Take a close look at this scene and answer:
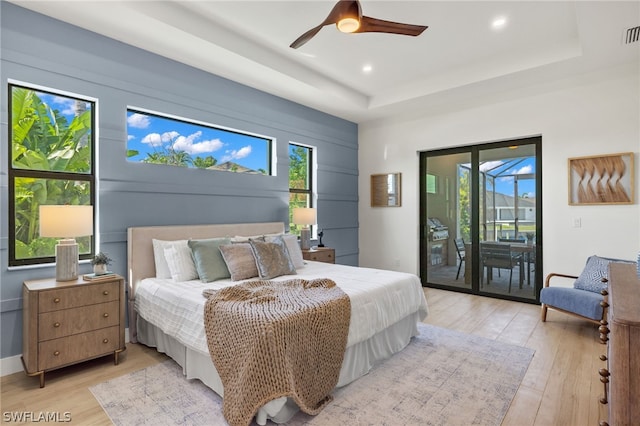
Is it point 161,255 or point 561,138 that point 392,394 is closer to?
point 161,255

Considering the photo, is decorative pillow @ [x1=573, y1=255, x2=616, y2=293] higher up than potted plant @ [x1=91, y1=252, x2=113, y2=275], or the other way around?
potted plant @ [x1=91, y1=252, x2=113, y2=275]

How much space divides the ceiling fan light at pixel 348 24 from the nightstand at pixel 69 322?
2.64 meters

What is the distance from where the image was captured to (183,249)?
320cm

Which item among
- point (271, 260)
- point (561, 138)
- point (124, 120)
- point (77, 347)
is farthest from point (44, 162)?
point (561, 138)

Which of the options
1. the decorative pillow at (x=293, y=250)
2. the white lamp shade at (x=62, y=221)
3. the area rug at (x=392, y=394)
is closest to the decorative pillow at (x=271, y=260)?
the decorative pillow at (x=293, y=250)

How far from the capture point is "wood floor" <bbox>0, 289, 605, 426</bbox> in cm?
207

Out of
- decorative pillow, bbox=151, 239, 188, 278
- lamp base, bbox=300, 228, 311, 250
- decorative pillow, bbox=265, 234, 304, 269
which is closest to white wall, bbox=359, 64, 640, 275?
lamp base, bbox=300, 228, 311, 250

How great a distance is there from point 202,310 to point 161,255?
118 centimetres

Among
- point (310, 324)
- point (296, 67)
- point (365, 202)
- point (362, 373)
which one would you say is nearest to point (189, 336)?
point (310, 324)

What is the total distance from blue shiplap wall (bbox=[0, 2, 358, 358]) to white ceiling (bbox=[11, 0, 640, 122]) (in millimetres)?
156

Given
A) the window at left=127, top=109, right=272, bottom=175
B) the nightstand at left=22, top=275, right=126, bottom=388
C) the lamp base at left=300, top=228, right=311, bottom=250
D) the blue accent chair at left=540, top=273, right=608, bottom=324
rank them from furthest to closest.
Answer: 1. the lamp base at left=300, top=228, right=311, bottom=250
2. the window at left=127, top=109, right=272, bottom=175
3. the blue accent chair at left=540, top=273, right=608, bottom=324
4. the nightstand at left=22, top=275, right=126, bottom=388

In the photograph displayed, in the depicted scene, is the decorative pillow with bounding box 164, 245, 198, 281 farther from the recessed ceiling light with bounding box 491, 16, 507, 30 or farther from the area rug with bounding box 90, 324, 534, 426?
the recessed ceiling light with bounding box 491, 16, 507, 30

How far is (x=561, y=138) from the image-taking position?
419 cm

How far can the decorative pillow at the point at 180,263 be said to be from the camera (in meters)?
3.06
